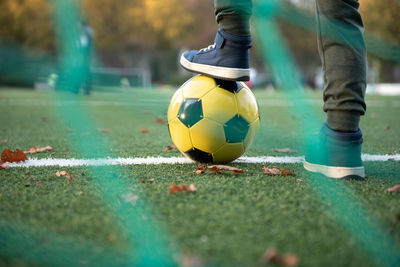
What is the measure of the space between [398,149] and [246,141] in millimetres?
1596

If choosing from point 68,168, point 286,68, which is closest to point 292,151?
point 286,68

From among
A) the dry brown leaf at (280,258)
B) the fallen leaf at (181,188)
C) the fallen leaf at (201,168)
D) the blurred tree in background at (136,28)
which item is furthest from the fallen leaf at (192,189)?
the blurred tree in background at (136,28)

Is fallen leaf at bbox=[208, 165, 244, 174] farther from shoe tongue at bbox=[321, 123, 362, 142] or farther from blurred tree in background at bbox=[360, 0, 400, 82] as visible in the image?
blurred tree in background at bbox=[360, 0, 400, 82]

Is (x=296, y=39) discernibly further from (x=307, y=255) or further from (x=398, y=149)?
(x=307, y=255)

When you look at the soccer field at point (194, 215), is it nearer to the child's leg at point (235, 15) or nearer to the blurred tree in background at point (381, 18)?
the child's leg at point (235, 15)

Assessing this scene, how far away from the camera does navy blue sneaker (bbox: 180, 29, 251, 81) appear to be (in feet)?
7.57

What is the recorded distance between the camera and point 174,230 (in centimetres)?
143

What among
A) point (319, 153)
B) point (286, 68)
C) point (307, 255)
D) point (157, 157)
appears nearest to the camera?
point (307, 255)

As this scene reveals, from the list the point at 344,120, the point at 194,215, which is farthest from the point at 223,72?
the point at 194,215

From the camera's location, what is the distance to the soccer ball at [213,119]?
7.89 feet

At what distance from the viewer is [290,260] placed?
3.93 ft

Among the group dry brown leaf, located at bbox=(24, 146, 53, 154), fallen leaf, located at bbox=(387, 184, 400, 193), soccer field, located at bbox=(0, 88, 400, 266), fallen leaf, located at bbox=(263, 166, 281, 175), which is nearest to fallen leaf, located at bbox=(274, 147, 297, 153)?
soccer field, located at bbox=(0, 88, 400, 266)

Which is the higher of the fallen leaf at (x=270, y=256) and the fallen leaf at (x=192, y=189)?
the fallen leaf at (x=270, y=256)

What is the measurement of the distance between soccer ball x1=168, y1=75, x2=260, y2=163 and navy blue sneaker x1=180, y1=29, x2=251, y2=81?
0.11 metres
